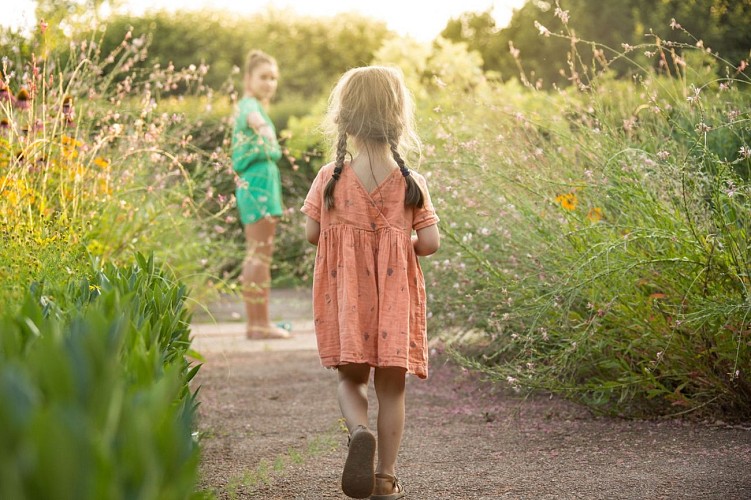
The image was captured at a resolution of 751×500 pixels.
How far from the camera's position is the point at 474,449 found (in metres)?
3.60

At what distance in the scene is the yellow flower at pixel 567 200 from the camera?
414cm

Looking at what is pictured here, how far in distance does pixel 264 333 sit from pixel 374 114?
160 inches

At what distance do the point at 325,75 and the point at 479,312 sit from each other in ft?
89.1

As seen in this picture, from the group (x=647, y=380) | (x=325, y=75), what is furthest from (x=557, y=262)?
(x=325, y=75)

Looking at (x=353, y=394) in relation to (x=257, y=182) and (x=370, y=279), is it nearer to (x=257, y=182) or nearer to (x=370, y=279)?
(x=370, y=279)

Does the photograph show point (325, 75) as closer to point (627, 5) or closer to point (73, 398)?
point (627, 5)

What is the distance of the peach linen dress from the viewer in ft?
10.1

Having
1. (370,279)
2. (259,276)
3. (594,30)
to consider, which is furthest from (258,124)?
(594,30)

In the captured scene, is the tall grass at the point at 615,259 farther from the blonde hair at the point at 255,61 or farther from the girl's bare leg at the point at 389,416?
the blonde hair at the point at 255,61

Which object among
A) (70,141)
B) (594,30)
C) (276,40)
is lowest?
(70,141)

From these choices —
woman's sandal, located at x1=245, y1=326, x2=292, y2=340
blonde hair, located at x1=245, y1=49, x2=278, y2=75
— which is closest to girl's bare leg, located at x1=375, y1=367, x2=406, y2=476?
woman's sandal, located at x1=245, y1=326, x2=292, y2=340

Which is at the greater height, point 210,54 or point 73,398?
point 210,54

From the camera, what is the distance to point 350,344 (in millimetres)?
3045

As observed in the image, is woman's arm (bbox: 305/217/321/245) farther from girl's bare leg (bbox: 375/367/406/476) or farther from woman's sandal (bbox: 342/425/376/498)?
woman's sandal (bbox: 342/425/376/498)
